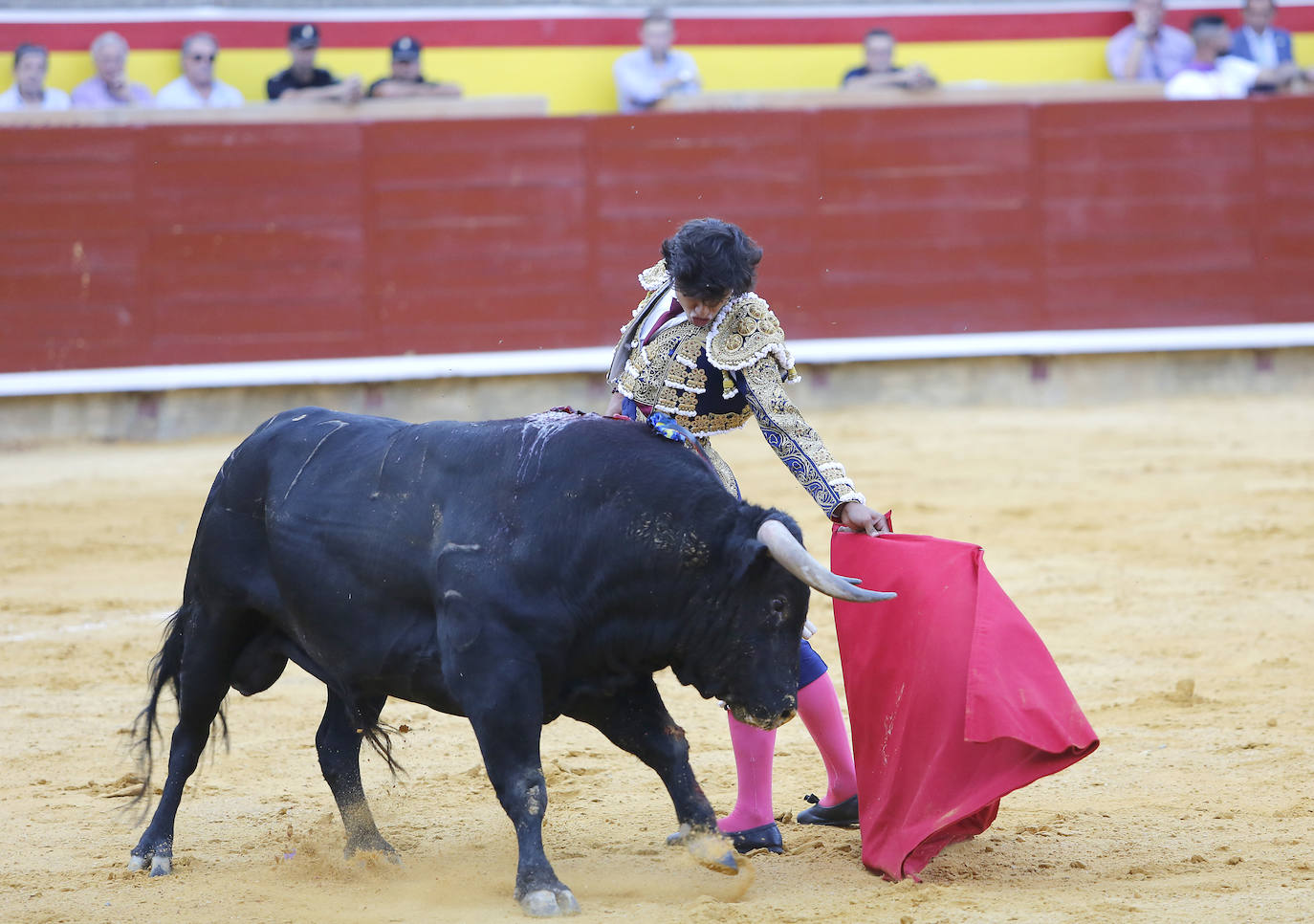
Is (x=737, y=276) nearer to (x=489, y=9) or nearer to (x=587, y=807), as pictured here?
(x=587, y=807)

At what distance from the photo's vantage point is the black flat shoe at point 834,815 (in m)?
2.95

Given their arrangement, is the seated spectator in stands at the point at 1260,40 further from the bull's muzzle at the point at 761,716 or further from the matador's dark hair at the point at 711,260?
the bull's muzzle at the point at 761,716

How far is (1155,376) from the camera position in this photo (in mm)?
9219

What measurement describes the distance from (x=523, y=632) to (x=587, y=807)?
757 mm

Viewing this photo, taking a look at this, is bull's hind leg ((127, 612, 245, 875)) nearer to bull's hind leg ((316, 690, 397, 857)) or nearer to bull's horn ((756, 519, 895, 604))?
bull's hind leg ((316, 690, 397, 857))

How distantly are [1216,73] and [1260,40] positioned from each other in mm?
609

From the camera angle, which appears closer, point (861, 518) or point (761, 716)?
point (761, 716)

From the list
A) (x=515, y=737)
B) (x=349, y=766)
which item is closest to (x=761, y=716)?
(x=515, y=737)

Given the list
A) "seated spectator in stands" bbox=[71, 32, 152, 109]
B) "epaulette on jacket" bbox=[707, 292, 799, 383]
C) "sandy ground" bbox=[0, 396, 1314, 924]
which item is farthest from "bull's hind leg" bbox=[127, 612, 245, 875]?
"seated spectator in stands" bbox=[71, 32, 152, 109]

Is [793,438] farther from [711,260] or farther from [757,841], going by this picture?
[757,841]

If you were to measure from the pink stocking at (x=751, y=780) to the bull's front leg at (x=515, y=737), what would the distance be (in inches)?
18.5

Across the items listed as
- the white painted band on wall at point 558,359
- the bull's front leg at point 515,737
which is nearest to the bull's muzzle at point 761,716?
the bull's front leg at point 515,737

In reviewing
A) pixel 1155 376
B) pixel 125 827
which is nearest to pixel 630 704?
pixel 125 827

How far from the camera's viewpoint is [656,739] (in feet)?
8.92
